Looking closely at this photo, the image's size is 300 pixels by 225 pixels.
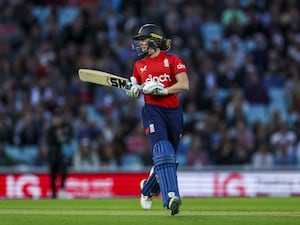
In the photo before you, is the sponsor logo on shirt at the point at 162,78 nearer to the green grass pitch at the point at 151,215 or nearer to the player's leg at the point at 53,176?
the green grass pitch at the point at 151,215

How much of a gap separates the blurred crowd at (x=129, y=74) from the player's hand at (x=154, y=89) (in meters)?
9.34

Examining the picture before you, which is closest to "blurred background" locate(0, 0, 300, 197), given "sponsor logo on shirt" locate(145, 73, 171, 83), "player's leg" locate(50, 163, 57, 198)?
"player's leg" locate(50, 163, 57, 198)

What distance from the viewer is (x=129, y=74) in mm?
21969

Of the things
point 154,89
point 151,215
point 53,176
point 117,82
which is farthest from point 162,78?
point 53,176

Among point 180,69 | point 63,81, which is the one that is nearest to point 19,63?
point 63,81

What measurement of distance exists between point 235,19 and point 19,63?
5252 millimetres

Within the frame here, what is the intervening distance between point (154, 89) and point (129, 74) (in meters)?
11.3

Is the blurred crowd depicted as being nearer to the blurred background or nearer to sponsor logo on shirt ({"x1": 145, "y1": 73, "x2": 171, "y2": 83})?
the blurred background

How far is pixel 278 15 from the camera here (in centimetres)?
2314

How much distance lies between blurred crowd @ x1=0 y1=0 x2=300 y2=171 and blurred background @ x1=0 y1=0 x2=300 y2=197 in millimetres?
26

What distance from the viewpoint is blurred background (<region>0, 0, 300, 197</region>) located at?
66.4 ft

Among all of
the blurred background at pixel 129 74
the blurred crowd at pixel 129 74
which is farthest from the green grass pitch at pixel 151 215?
the blurred crowd at pixel 129 74

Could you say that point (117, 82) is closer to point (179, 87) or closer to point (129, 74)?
point (179, 87)
